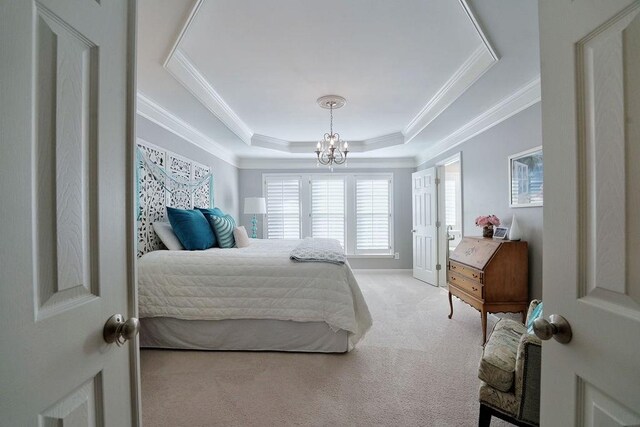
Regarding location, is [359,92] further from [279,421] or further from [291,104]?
[279,421]

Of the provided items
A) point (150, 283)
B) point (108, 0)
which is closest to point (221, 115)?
point (150, 283)

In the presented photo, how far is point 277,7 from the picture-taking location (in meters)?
1.81

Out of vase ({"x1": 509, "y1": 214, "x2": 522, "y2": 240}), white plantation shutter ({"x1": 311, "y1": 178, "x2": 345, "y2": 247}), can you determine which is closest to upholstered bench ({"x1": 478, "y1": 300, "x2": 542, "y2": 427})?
vase ({"x1": 509, "y1": 214, "x2": 522, "y2": 240})

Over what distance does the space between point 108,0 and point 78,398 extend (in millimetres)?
957

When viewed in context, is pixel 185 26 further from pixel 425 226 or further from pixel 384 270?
pixel 384 270

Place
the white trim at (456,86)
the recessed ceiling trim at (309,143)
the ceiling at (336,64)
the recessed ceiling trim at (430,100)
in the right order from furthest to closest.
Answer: the recessed ceiling trim at (309,143) < the white trim at (456,86) < the recessed ceiling trim at (430,100) < the ceiling at (336,64)

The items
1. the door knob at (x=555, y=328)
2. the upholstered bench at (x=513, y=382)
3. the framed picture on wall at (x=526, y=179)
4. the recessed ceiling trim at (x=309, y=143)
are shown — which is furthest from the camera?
the recessed ceiling trim at (x=309, y=143)

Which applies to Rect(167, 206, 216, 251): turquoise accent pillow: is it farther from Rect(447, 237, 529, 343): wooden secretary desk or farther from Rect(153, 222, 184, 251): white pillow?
Rect(447, 237, 529, 343): wooden secretary desk

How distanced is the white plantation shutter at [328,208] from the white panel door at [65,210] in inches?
199

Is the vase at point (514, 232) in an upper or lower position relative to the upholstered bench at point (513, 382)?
upper

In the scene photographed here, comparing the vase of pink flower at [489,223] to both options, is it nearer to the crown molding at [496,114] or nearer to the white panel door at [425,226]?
the crown molding at [496,114]

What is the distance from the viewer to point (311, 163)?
579cm

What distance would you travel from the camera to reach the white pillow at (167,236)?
2.95 m

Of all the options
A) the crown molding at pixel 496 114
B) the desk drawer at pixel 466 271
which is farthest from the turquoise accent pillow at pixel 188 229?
the crown molding at pixel 496 114
